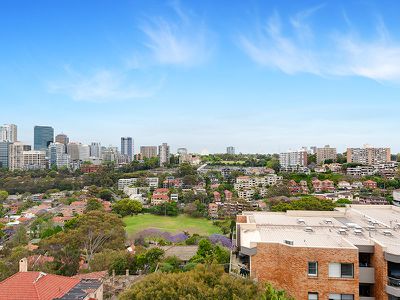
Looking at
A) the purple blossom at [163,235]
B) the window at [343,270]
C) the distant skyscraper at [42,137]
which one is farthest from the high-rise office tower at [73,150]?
the window at [343,270]

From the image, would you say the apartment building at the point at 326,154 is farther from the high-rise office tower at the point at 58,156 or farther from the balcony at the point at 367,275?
the balcony at the point at 367,275

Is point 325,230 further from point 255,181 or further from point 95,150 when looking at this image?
point 95,150

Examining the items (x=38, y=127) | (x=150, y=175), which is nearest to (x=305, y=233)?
(x=150, y=175)

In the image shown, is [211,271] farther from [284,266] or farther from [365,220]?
[365,220]

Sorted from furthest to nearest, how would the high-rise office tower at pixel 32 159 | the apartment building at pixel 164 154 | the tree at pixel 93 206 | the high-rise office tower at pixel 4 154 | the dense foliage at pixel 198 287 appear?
the high-rise office tower at pixel 4 154, the apartment building at pixel 164 154, the high-rise office tower at pixel 32 159, the tree at pixel 93 206, the dense foliage at pixel 198 287

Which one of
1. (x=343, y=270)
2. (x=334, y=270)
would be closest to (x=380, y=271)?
(x=343, y=270)

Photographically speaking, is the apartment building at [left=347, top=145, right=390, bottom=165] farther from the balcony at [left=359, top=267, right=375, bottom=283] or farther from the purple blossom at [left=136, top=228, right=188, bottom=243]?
the balcony at [left=359, top=267, right=375, bottom=283]
